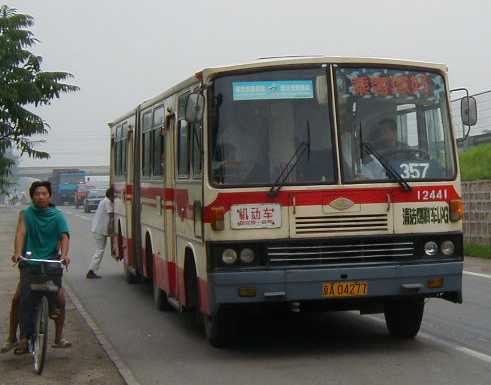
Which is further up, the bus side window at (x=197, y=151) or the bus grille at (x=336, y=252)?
the bus side window at (x=197, y=151)

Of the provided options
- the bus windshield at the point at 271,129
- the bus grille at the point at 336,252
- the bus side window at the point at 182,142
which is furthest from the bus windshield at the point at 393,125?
the bus side window at the point at 182,142

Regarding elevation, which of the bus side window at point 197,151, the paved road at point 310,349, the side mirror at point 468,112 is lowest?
the paved road at point 310,349

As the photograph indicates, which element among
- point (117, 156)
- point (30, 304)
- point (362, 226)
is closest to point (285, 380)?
point (362, 226)

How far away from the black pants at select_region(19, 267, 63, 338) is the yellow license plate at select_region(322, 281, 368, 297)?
2.46 m

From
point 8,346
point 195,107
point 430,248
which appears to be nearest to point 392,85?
point 430,248

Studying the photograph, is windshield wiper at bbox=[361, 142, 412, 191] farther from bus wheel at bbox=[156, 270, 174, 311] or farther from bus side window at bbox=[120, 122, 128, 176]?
bus side window at bbox=[120, 122, 128, 176]

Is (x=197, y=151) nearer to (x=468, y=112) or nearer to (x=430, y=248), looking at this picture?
(x=430, y=248)

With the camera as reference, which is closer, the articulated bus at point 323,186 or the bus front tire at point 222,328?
the articulated bus at point 323,186

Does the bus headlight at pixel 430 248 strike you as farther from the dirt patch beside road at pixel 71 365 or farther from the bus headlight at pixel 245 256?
the dirt patch beside road at pixel 71 365

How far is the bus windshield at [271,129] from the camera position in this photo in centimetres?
994

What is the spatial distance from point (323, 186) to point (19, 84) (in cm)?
817

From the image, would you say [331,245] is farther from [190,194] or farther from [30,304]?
[30,304]

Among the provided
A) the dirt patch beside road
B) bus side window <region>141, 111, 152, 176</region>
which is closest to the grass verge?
bus side window <region>141, 111, 152, 176</region>

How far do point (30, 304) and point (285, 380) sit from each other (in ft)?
8.22
